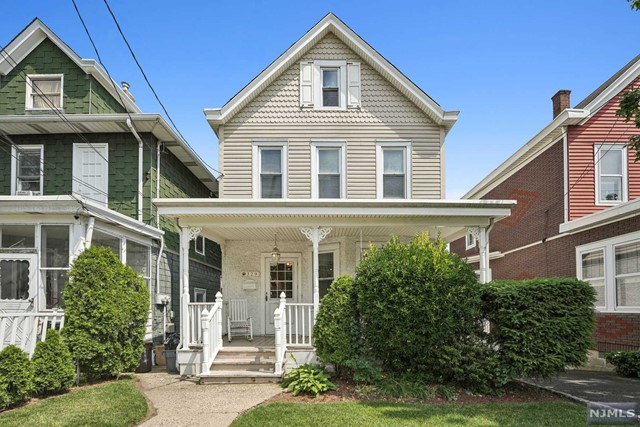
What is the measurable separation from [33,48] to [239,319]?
942 cm

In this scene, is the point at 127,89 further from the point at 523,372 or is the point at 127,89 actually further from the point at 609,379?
the point at 609,379

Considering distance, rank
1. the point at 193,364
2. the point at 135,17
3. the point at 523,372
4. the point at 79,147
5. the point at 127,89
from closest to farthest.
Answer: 1. the point at 523,372
2. the point at 135,17
3. the point at 193,364
4. the point at 79,147
5. the point at 127,89

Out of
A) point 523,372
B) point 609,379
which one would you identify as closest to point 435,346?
point 523,372

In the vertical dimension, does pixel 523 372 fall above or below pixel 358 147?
below

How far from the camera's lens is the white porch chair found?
37.5 feet

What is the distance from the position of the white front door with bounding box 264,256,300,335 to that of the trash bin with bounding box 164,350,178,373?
3.00 m

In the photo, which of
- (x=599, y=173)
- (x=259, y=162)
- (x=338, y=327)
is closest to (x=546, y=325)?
(x=338, y=327)

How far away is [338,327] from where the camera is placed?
834 cm

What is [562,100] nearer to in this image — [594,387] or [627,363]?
[627,363]

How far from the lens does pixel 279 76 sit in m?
12.6

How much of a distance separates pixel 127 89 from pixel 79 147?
2.93 metres

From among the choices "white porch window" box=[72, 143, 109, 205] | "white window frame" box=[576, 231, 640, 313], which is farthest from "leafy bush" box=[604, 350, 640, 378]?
"white porch window" box=[72, 143, 109, 205]

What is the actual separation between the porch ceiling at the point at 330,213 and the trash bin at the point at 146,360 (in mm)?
2997

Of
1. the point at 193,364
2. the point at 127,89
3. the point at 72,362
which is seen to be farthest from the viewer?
A: the point at 127,89
